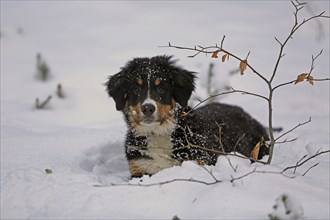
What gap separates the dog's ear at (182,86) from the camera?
5.05m

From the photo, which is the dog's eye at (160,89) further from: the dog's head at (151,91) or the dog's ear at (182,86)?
the dog's ear at (182,86)

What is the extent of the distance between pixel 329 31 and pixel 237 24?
2.70 meters

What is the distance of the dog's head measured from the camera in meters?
4.77

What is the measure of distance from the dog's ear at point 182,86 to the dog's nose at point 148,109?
1.47 ft

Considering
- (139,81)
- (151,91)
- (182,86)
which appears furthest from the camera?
(182,86)

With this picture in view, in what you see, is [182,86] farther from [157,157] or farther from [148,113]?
[157,157]

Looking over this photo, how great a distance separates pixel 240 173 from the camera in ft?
10.4

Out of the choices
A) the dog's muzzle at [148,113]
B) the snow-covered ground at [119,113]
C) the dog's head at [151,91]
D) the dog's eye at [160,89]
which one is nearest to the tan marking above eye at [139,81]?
the dog's head at [151,91]

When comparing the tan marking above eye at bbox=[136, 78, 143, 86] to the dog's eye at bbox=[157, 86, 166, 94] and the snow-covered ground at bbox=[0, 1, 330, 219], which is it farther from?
the snow-covered ground at bbox=[0, 1, 330, 219]

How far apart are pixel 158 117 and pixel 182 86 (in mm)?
535

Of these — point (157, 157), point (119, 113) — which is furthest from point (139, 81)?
point (119, 113)

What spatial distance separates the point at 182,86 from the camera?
5090 mm

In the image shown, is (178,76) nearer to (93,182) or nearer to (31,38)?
(93,182)

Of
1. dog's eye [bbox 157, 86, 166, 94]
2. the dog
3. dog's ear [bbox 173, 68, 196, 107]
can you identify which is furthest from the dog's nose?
dog's ear [bbox 173, 68, 196, 107]
